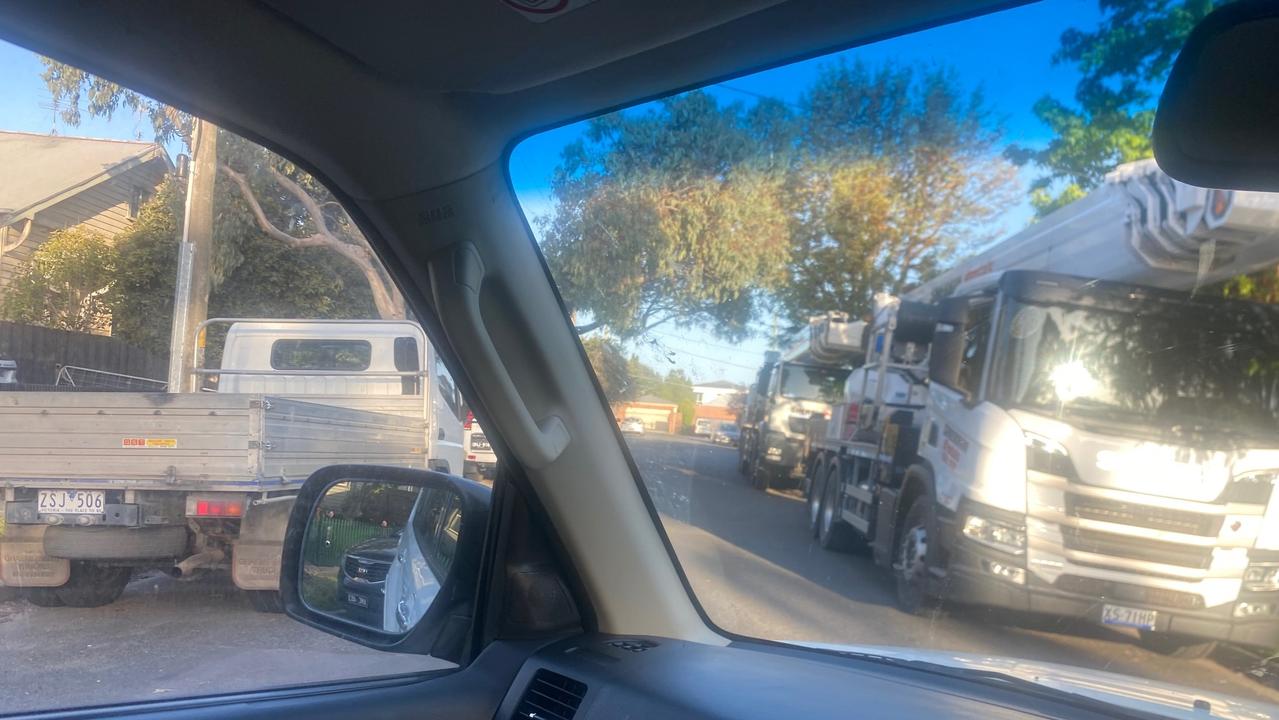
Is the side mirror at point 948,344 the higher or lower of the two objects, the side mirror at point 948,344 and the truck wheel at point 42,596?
the higher

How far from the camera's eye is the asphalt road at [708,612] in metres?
2.53

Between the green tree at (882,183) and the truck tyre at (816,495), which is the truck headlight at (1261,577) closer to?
the green tree at (882,183)

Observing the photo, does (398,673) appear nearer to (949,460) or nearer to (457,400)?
(457,400)

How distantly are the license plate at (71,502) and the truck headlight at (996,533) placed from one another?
2854mm

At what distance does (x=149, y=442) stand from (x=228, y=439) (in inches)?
9.0

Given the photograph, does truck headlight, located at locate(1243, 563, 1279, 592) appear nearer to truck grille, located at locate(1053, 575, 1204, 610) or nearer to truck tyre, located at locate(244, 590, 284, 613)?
truck grille, located at locate(1053, 575, 1204, 610)

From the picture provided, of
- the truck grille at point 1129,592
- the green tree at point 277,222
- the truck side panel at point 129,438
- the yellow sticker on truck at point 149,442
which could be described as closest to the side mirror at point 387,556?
the truck side panel at point 129,438

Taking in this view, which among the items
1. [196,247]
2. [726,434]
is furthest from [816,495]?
[196,247]

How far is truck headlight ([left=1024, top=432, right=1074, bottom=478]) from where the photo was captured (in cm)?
317

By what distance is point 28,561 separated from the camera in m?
2.63

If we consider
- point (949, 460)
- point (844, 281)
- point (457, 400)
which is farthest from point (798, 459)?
point (457, 400)

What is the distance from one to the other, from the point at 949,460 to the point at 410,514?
7.58ft

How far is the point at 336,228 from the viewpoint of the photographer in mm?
2797

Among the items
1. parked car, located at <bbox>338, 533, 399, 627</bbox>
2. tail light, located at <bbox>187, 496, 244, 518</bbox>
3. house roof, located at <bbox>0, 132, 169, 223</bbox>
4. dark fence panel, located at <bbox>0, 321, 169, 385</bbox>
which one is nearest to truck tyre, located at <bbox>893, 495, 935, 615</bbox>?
parked car, located at <bbox>338, 533, 399, 627</bbox>
